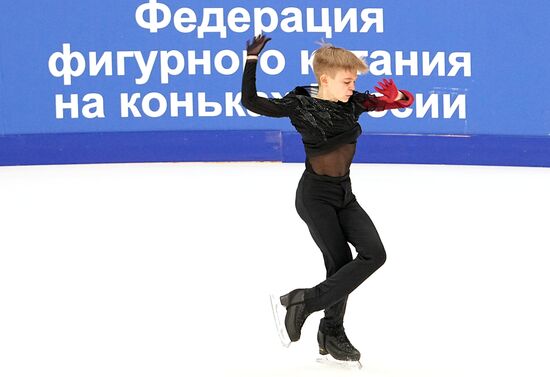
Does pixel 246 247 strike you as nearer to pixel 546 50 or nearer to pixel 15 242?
pixel 15 242

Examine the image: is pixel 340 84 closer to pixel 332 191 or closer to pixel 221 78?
pixel 332 191

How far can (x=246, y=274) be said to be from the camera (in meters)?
5.59

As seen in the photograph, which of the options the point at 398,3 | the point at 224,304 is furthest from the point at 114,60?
the point at 224,304

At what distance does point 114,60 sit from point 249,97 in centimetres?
563

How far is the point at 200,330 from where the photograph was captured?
4.57 m

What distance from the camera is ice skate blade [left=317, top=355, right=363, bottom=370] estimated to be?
4059mm

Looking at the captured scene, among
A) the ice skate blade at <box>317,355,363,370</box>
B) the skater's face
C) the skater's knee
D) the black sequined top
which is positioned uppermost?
the skater's face

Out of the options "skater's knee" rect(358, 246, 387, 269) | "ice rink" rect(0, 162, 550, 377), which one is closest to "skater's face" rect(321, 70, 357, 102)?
"skater's knee" rect(358, 246, 387, 269)

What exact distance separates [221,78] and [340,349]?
5501mm

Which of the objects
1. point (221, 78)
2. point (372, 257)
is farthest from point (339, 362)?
point (221, 78)

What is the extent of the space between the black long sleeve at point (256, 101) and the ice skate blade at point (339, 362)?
3.02 feet

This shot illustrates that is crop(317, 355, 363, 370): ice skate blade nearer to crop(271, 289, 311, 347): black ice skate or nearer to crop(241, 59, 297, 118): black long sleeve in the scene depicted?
crop(271, 289, 311, 347): black ice skate

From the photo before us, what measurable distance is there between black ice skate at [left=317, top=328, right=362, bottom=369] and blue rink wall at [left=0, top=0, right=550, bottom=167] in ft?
16.9

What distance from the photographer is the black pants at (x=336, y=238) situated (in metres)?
3.96
